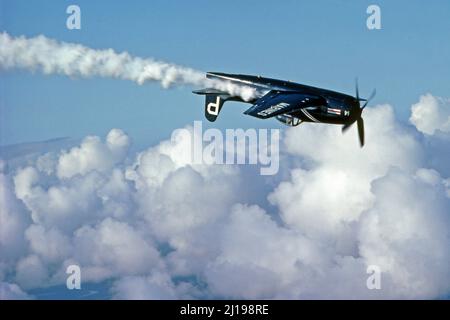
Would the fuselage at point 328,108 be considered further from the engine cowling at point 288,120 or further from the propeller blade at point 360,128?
the propeller blade at point 360,128

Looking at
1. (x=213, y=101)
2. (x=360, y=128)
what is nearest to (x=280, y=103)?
(x=360, y=128)

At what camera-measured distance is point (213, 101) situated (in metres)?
98.7

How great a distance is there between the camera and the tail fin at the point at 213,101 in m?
97.8

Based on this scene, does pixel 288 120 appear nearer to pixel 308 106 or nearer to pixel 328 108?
pixel 308 106

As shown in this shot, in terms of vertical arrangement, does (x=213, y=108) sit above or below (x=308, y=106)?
above

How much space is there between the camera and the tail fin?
9781 centimetres

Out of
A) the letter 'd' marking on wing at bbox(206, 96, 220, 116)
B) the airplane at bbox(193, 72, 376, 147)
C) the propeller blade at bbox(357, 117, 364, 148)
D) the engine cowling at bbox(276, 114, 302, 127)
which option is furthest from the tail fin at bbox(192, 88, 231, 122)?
the propeller blade at bbox(357, 117, 364, 148)

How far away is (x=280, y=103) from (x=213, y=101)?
15110 millimetres
